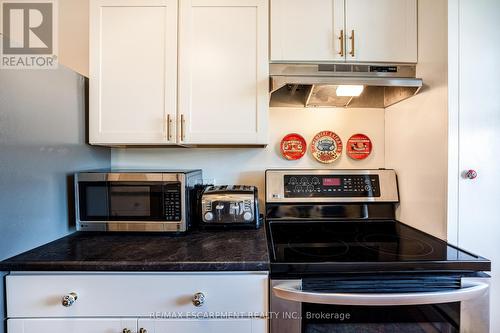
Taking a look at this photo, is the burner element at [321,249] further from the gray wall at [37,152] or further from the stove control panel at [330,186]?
the gray wall at [37,152]

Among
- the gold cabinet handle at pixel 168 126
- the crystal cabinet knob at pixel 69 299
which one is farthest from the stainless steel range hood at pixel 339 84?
the crystal cabinet knob at pixel 69 299

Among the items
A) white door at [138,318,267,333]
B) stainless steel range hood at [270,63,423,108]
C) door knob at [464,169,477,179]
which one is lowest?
white door at [138,318,267,333]

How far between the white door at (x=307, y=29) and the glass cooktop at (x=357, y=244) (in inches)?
35.5

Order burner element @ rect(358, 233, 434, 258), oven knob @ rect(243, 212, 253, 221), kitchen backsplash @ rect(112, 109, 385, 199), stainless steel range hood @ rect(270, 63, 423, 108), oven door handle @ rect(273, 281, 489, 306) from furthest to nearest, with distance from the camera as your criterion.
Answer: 1. kitchen backsplash @ rect(112, 109, 385, 199)
2. oven knob @ rect(243, 212, 253, 221)
3. stainless steel range hood @ rect(270, 63, 423, 108)
4. burner element @ rect(358, 233, 434, 258)
5. oven door handle @ rect(273, 281, 489, 306)

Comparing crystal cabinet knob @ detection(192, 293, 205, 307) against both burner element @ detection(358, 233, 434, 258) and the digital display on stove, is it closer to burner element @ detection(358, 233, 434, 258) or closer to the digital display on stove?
burner element @ detection(358, 233, 434, 258)

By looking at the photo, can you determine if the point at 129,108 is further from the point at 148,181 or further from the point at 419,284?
the point at 419,284

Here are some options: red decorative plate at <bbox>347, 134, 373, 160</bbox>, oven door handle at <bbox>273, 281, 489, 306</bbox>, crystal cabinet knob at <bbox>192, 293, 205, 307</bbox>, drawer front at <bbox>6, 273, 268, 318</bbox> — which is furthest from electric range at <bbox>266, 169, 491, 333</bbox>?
red decorative plate at <bbox>347, 134, 373, 160</bbox>

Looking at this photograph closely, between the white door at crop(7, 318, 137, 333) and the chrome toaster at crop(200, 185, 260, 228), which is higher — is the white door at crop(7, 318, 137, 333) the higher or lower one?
the lower one

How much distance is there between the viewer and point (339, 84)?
Result: 111 centimetres

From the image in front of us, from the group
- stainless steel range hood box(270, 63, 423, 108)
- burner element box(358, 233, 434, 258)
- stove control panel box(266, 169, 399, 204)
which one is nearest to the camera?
burner element box(358, 233, 434, 258)

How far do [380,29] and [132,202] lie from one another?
150cm

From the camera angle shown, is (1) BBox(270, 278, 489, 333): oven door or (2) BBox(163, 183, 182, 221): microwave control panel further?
(2) BBox(163, 183, 182, 221): microwave control panel

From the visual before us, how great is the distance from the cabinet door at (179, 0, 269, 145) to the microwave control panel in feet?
0.79

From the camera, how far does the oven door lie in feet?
2.72
